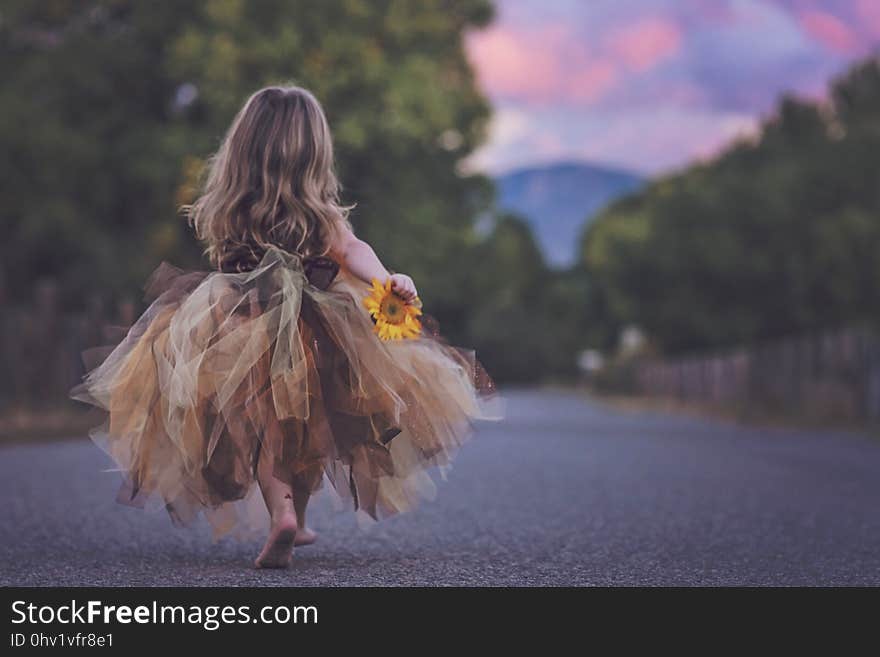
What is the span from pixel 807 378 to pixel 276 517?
1712 cm

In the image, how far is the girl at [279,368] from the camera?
488 centimetres

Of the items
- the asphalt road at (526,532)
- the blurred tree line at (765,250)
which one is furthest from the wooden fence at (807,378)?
the asphalt road at (526,532)

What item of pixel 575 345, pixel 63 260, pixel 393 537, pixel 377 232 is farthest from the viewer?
pixel 575 345

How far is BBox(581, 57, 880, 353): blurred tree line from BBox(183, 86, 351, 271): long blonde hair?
2963 centimetres

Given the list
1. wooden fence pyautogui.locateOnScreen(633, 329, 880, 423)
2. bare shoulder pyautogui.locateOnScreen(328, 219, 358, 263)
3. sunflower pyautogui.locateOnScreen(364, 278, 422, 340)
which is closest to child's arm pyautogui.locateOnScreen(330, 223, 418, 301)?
bare shoulder pyautogui.locateOnScreen(328, 219, 358, 263)

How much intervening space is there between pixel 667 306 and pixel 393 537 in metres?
36.7

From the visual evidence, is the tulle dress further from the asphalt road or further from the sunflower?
the asphalt road

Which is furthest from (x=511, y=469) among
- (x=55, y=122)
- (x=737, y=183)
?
(x=737, y=183)

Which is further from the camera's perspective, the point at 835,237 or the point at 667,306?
the point at 667,306

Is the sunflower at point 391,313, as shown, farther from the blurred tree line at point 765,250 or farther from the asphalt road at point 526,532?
the blurred tree line at point 765,250

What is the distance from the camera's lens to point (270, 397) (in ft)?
16.1

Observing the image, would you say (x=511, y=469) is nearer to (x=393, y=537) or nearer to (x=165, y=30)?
(x=393, y=537)

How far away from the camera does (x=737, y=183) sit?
40562 millimetres
